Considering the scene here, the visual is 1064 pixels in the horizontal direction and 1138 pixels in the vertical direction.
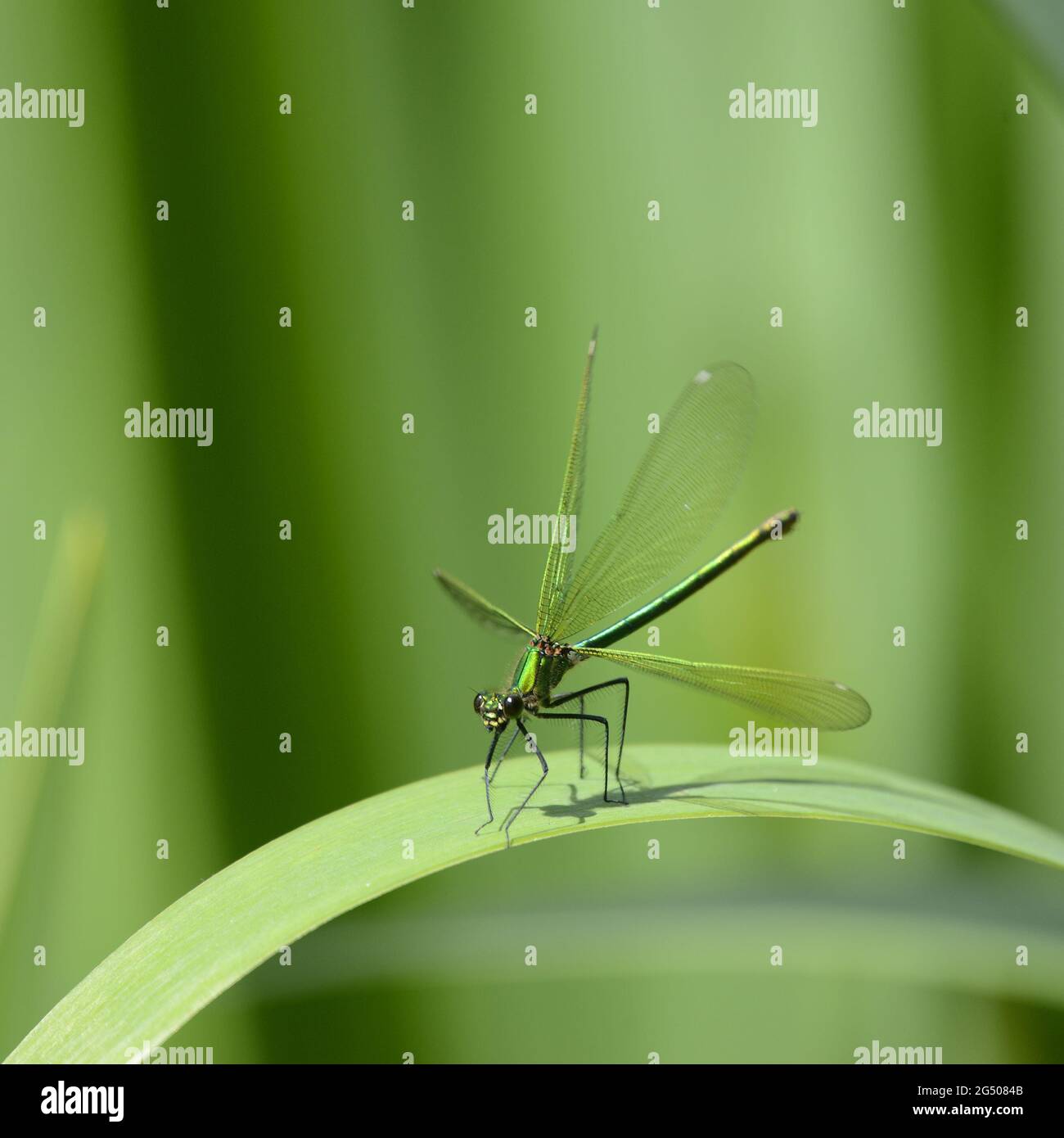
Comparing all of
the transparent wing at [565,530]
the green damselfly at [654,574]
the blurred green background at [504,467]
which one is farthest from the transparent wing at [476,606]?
the blurred green background at [504,467]

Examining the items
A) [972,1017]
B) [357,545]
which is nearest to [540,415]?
[357,545]

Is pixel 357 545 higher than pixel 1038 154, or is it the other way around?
pixel 1038 154

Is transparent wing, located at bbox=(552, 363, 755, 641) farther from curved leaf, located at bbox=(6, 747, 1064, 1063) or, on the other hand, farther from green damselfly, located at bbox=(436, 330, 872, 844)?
curved leaf, located at bbox=(6, 747, 1064, 1063)

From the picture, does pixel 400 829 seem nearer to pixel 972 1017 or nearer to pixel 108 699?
pixel 108 699

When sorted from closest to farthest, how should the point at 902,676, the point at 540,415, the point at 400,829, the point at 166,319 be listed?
the point at 400,829 < the point at 166,319 < the point at 540,415 < the point at 902,676

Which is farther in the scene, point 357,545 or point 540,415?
point 540,415

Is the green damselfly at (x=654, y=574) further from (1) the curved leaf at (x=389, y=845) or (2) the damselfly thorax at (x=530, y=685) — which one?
(1) the curved leaf at (x=389, y=845)
